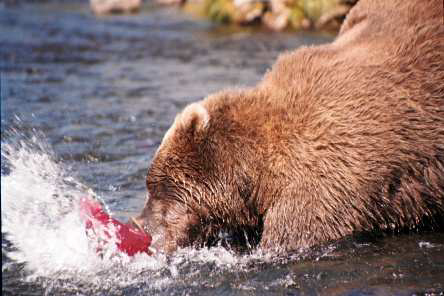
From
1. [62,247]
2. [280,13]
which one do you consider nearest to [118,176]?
[62,247]

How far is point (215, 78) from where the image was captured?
1109 cm

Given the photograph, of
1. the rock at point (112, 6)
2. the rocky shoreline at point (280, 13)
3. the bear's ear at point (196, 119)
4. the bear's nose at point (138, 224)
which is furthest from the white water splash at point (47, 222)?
the rock at point (112, 6)

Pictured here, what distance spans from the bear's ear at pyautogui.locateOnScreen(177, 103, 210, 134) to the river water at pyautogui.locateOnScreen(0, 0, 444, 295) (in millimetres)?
865

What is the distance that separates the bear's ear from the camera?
483 cm

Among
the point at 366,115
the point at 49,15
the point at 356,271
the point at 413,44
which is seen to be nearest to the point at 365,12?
the point at 413,44

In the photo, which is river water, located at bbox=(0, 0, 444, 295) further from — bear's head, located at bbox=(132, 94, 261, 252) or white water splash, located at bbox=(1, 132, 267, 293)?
bear's head, located at bbox=(132, 94, 261, 252)

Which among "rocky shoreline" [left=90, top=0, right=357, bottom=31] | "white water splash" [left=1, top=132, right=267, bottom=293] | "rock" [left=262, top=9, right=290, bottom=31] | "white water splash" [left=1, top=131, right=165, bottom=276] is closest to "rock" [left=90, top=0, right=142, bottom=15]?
"rocky shoreline" [left=90, top=0, right=357, bottom=31]

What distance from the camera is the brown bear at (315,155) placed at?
468 centimetres

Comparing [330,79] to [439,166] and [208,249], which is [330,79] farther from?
[208,249]

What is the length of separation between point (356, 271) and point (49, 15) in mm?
18078

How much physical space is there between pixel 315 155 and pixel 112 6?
18.4 meters

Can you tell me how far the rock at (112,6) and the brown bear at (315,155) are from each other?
17.8 meters

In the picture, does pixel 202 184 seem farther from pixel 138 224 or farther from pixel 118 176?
pixel 118 176

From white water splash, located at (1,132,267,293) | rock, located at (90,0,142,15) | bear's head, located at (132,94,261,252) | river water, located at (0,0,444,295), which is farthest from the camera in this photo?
rock, located at (90,0,142,15)
